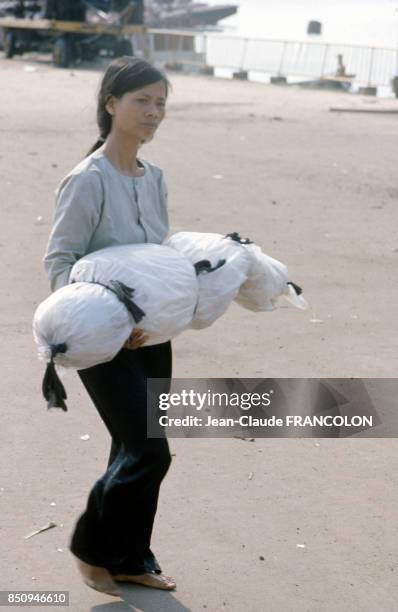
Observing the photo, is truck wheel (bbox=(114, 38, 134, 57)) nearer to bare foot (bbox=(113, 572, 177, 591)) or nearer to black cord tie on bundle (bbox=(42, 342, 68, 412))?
bare foot (bbox=(113, 572, 177, 591))

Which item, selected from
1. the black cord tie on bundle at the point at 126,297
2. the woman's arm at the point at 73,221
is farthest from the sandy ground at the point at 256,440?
the woman's arm at the point at 73,221

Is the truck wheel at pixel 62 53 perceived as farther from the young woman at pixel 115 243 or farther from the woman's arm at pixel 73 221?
the woman's arm at pixel 73 221

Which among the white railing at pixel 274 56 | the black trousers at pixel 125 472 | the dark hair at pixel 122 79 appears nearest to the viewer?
the black trousers at pixel 125 472

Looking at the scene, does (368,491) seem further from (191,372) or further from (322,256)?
(322,256)

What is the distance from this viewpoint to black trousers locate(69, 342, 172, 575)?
12.7 feet

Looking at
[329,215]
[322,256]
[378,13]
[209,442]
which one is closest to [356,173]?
[329,215]

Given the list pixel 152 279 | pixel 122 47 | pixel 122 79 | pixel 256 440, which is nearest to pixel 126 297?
pixel 152 279

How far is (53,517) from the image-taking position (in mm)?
4840

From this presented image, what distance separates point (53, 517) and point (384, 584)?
135 cm

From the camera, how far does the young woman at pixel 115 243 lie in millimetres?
3867

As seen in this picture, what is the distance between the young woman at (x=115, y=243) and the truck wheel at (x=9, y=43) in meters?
25.6

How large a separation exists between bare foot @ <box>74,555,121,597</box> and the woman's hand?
0.83 metres

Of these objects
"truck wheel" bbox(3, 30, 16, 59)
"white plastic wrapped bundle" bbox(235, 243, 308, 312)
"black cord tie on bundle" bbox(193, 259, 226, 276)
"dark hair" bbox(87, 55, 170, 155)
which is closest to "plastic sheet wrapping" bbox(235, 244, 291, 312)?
"white plastic wrapped bundle" bbox(235, 243, 308, 312)

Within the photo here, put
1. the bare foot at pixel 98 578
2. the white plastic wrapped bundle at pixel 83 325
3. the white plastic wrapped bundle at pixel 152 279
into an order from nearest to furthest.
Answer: the white plastic wrapped bundle at pixel 83 325, the white plastic wrapped bundle at pixel 152 279, the bare foot at pixel 98 578
